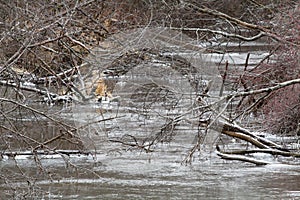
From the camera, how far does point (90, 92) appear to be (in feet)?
37.2

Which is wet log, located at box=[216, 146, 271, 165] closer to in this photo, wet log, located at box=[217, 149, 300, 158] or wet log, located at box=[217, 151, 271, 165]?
wet log, located at box=[217, 151, 271, 165]

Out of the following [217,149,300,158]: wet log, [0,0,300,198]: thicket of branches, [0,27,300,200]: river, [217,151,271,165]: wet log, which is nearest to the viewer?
[0,27,300,200]: river

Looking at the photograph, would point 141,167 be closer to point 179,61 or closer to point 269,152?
point 269,152

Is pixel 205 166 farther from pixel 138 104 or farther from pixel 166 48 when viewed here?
pixel 138 104

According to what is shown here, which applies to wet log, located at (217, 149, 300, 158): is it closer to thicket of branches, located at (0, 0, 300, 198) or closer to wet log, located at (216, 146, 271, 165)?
thicket of branches, located at (0, 0, 300, 198)

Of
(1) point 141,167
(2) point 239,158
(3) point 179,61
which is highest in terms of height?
(3) point 179,61

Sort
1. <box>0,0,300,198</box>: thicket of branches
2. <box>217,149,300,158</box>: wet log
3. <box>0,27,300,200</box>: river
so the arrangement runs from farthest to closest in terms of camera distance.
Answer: <box>217,149,300,158</box>: wet log → <box>0,0,300,198</box>: thicket of branches → <box>0,27,300,200</box>: river

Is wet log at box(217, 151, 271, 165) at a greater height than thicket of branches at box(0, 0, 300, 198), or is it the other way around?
thicket of branches at box(0, 0, 300, 198)

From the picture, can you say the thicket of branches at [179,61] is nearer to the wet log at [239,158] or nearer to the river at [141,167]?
Result: the wet log at [239,158]

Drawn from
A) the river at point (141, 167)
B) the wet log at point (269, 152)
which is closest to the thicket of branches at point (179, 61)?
the wet log at point (269, 152)

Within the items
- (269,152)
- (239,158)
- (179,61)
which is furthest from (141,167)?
(179,61)

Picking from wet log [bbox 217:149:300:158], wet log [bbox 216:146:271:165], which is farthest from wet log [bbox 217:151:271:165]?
wet log [bbox 217:149:300:158]

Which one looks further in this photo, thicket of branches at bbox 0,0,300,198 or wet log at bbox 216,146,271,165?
wet log at bbox 216,146,271,165

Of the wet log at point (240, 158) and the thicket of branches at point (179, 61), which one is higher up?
the thicket of branches at point (179, 61)
